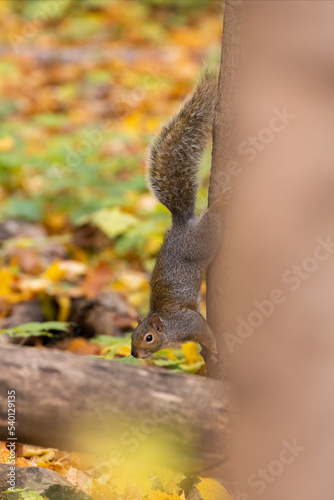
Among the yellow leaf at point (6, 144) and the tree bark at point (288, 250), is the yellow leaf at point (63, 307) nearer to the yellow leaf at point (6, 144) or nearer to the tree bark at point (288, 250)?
the tree bark at point (288, 250)

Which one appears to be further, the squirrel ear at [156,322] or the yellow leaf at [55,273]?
the yellow leaf at [55,273]

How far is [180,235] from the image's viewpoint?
237cm

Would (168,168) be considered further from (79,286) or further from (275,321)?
(79,286)

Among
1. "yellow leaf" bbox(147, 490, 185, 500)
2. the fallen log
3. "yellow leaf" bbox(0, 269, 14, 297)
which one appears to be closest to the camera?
the fallen log

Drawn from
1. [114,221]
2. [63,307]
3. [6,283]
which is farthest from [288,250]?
[114,221]

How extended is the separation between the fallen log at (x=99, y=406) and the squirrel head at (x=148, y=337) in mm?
687

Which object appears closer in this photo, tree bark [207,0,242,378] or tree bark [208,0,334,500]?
tree bark [208,0,334,500]

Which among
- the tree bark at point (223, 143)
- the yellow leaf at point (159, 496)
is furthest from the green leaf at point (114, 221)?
the yellow leaf at point (159, 496)

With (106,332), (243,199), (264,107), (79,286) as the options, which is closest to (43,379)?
(243,199)

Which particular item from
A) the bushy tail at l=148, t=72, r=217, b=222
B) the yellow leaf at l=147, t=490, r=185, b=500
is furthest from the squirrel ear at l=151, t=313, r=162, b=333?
the yellow leaf at l=147, t=490, r=185, b=500

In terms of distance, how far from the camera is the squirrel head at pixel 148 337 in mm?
2346

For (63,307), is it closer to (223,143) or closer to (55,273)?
(55,273)

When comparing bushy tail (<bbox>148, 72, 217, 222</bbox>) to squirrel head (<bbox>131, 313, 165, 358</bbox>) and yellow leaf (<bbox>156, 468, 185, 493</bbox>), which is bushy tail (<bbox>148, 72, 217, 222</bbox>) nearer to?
squirrel head (<bbox>131, 313, 165, 358</bbox>)

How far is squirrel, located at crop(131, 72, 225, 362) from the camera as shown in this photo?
86.7 inches
